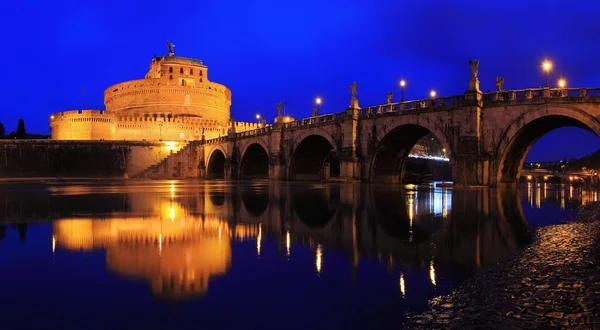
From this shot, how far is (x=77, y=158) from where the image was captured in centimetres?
6194

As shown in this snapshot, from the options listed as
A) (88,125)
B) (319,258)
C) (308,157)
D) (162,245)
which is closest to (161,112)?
(88,125)

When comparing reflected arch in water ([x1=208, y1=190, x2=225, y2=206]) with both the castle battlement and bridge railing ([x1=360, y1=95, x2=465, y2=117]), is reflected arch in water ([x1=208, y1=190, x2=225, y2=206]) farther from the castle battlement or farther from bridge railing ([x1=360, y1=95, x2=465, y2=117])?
the castle battlement

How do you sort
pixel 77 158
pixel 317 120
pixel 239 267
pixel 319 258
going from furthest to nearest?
pixel 77 158 < pixel 317 120 < pixel 319 258 < pixel 239 267

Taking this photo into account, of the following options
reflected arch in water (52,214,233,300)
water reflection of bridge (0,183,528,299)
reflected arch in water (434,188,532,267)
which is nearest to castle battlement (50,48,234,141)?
water reflection of bridge (0,183,528,299)

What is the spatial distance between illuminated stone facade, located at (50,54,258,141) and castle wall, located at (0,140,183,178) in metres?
11.0

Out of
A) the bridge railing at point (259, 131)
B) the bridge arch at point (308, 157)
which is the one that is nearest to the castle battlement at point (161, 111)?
the bridge railing at point (259, 131)

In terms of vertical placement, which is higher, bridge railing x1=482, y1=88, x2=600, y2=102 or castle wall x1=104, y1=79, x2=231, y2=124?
castle wall x1=104, y1=79, x2=231, y2=124

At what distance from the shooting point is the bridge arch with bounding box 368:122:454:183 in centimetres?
3150

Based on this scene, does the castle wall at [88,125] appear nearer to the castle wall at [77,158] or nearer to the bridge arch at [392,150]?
the castle wall at [77,158]

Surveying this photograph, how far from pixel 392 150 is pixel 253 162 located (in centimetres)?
2739

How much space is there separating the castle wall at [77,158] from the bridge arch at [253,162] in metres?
17.1

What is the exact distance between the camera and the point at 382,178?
3419 cm

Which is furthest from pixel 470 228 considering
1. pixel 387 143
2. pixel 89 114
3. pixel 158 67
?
pixel 158 67

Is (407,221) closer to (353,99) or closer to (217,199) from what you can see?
(217,199)
